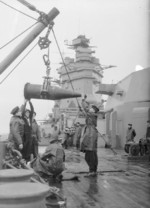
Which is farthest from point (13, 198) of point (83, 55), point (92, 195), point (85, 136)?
point (83, 55)

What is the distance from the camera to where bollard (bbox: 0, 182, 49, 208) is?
7.43 ft

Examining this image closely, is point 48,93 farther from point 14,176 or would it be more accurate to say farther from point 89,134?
point 14,176

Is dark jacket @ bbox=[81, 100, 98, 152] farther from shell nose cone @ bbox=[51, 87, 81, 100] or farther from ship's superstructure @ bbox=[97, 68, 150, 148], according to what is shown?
ship's superstructure @ bbox=[97, 68, 150, 148]

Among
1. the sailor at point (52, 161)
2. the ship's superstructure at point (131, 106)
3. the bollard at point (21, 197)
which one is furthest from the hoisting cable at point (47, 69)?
the ship's superstructure at point (131, 106)

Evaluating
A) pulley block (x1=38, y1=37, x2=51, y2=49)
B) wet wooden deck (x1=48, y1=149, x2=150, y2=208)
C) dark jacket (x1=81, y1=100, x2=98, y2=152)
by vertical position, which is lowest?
wet wooden deck (x1=48, y1=149, x2=150, y2=208)

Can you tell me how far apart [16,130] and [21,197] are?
4764mm

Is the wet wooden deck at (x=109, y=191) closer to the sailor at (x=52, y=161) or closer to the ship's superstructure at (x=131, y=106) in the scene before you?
the sailor at (x=52, y=161)

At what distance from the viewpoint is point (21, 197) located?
2.27 m

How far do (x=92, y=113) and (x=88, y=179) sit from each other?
64.4 inches

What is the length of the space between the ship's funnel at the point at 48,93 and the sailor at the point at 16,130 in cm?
113

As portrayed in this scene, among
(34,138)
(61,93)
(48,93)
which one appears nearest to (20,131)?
(48,93)

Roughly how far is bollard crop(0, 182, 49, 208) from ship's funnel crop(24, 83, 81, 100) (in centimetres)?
361

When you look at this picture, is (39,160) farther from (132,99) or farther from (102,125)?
(102,125)


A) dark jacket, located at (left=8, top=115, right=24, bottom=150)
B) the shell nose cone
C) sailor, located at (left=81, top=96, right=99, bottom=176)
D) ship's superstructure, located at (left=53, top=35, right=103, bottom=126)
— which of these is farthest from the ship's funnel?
ship's superstructure, located at (left=53, top=35, right=103, bottom=126)
